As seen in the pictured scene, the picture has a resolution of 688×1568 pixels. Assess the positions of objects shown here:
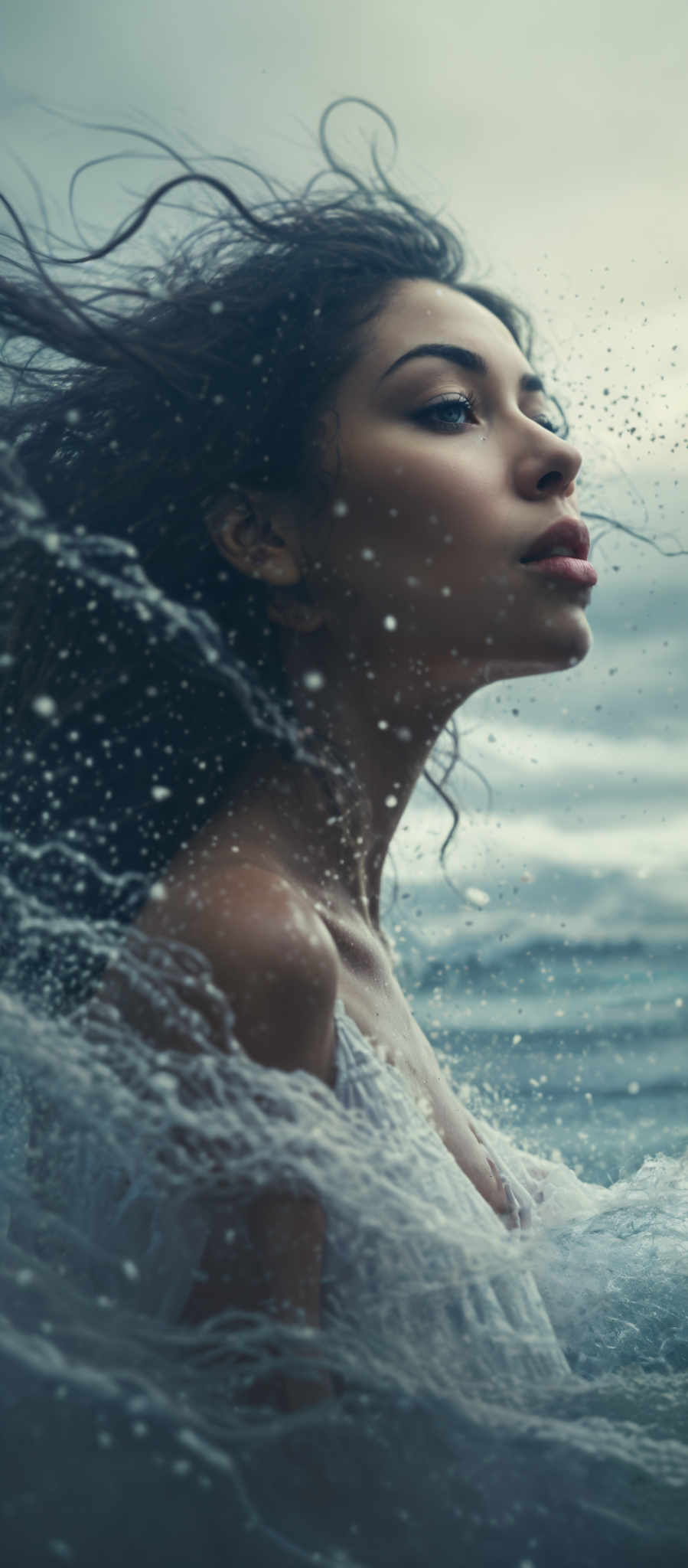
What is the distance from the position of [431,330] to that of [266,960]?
1081mm

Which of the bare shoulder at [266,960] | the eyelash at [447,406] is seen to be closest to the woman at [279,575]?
the eyelash at [447,406]

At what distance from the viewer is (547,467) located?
5.43 ft

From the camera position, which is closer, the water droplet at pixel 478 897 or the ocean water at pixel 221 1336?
the ocean water at pixel 221 1336

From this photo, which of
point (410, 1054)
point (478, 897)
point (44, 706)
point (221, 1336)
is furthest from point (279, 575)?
point (221, 1336)

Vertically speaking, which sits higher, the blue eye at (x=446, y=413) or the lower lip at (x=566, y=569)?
the blue eye at (x=446, y=413)

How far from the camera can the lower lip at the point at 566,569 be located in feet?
5.36

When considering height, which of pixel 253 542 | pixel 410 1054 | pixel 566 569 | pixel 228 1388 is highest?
pixel 253 542

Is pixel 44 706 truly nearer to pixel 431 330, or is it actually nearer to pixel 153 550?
pixel 153 550

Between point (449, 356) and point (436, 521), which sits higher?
point (449, 356)

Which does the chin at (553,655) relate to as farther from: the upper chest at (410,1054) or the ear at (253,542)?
the upper chest at (410,1054)

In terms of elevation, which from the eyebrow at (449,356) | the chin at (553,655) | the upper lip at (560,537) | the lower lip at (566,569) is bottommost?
the chin at (553,655)

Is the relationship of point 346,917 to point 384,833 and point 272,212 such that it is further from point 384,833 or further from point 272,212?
point 272,212

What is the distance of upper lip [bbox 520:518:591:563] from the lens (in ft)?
5.36

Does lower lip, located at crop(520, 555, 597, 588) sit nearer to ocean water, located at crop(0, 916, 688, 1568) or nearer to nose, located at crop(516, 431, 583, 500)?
nose, located at crop(516, 431, 583, 500)
